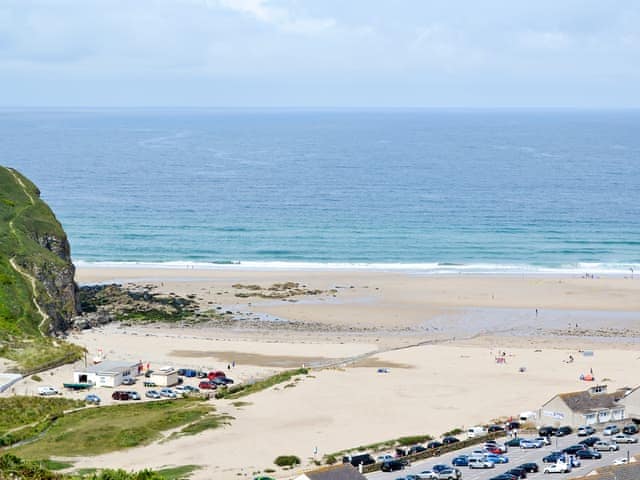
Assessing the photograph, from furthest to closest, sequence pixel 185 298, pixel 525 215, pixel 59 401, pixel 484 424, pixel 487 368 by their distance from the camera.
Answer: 1. pixel 525 215
2. pixel 185 298
3. pixel 487 368
4. pixel 59 401
5. pixel 484 424

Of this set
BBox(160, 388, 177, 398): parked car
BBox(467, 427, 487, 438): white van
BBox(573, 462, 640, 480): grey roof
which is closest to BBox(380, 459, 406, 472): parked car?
BBox(467, 427, 487, 438): white van

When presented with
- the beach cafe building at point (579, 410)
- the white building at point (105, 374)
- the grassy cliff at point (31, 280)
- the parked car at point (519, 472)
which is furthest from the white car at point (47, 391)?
the parked car at point (519, 472)

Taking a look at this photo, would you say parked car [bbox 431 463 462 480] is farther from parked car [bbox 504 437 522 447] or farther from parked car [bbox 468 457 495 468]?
parked car [bbox 504 437 522 447]

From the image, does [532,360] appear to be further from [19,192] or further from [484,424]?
[19,192]

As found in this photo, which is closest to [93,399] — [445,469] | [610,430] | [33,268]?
[445,469]

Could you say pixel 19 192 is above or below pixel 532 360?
above

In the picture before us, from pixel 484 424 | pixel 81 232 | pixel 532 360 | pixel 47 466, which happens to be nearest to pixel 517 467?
pixel 484 424
